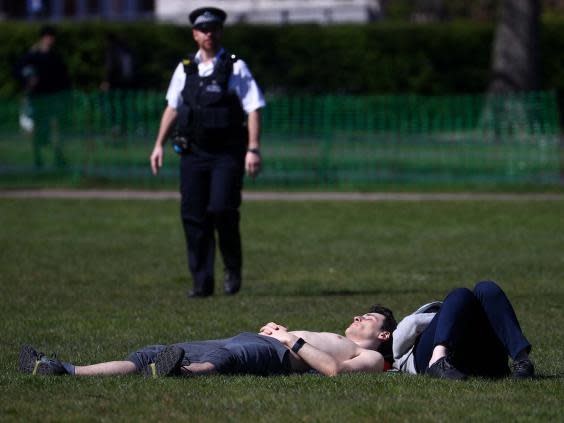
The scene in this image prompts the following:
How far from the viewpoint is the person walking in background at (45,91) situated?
20.0 meters

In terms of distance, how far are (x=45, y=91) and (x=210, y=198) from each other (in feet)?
37.5

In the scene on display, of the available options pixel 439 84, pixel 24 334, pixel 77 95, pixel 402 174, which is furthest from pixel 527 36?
pixel 24 334

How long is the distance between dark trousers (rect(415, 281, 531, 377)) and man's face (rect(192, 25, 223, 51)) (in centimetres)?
373

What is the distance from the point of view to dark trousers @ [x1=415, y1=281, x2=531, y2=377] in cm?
684

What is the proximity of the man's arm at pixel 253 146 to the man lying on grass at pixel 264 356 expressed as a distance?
2800 millimetres

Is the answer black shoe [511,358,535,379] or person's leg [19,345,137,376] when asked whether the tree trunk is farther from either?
person's leg [19,345,137,376]

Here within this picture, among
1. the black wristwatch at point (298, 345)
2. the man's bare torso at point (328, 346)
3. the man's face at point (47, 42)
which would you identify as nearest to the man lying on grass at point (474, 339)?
the man's bare torso at point (328, 346)

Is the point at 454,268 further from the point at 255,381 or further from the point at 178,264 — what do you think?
the point at 255,381

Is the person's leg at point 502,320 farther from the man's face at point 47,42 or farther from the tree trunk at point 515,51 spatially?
the tree trunk at point 515,51

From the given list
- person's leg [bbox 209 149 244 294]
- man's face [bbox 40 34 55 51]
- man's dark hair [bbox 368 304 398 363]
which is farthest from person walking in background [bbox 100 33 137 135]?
man's dark hair [bbox 368 304 398 363]

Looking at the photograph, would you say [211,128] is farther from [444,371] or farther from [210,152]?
[444,371]

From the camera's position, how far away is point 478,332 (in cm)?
693

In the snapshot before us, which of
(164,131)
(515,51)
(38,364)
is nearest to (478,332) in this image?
(38,364)

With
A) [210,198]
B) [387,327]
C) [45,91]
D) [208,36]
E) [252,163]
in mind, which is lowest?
[387,327]
